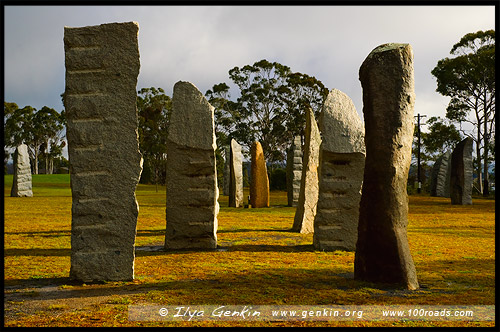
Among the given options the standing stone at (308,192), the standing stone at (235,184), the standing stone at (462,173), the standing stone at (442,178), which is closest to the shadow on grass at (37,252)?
the standing stone at (308,192)

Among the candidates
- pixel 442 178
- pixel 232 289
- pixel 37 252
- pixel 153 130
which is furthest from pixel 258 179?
pixel 153 130

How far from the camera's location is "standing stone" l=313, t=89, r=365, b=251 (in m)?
8.49

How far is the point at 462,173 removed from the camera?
66.0 feet

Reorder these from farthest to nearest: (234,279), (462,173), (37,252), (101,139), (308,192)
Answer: (462,173) < (308,192) < (37,252) < (234,279) < (101,139)

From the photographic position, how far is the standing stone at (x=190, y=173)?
27.5 ft

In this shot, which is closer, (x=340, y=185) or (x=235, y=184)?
(x=340, y=185)

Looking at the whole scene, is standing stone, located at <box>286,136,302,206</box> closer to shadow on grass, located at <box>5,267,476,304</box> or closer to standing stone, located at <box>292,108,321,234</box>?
standing stone, located at <box>292,108,321,234</box>

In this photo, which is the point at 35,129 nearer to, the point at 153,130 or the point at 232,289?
the point at 153,130

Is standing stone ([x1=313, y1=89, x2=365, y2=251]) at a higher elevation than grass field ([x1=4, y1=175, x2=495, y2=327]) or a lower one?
higher

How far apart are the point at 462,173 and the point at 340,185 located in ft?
44.5

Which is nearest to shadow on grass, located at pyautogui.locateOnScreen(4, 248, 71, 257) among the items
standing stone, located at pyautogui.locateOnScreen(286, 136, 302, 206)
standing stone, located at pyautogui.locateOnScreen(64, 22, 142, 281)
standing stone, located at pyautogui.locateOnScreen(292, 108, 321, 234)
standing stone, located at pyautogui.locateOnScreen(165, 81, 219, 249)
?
standing stone, located at pyautogui.locateOnScreen(165, 81, 219, 249)

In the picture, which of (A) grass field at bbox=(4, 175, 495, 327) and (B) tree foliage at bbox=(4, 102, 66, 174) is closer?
(A) grass field at bbox=(4, 175, 495, 327)

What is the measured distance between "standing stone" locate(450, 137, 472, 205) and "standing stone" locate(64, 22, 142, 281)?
1724cm

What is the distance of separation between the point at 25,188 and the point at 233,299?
838 inches
